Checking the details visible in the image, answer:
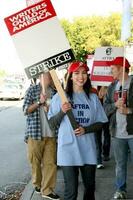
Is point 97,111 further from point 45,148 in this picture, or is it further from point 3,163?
point 3,163

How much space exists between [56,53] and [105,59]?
156 inches

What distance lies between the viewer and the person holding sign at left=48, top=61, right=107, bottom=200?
15.2 ft

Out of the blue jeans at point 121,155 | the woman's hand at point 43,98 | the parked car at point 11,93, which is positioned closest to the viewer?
the blue jeans at point 121,155

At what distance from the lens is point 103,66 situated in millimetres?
8523

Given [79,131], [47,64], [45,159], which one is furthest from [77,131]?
[45,159]

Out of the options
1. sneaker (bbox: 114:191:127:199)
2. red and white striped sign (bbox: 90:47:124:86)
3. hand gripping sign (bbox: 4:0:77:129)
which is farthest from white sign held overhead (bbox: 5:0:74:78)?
red and white striped sign (bbox: 90:47:124:86)

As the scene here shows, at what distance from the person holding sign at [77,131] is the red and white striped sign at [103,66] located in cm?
356

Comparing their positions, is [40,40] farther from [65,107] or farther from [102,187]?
[102,187]

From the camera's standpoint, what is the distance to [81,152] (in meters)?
4.68

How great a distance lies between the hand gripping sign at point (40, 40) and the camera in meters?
4.57

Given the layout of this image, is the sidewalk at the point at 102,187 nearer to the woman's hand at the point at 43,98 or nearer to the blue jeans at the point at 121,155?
the blue jeans at the point at 121,155

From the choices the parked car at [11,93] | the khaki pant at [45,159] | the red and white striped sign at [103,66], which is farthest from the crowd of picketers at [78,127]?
the parked car at [11,93]

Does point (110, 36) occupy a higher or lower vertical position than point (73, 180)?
lower

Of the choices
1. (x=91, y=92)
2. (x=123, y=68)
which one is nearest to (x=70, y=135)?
(x=91, y=92)
